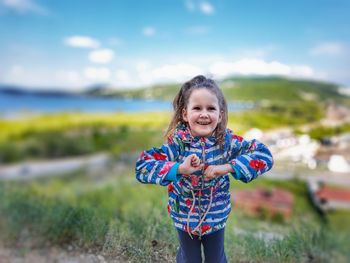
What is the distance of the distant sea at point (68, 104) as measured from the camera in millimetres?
2074

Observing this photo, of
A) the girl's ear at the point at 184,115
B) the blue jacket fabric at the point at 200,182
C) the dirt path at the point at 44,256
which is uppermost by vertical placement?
the girl's ear at the point at 184,115

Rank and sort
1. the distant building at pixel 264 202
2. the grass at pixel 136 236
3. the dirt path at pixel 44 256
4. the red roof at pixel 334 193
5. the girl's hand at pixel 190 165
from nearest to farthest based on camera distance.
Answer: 1. the girl's hand at pixel 190 165
2. the grass at pixel 136 236
3. the dirt path at pixel 44 256
4. the distant building at pixel 264 202
5. the red roof at pixel 334 193

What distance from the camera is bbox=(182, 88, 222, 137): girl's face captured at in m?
0.34

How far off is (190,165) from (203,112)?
0.20 ft

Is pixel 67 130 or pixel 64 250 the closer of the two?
pixel 64 250

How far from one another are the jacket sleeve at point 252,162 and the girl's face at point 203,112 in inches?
1.5

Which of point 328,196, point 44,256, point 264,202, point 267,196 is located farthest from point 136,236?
point 328,196

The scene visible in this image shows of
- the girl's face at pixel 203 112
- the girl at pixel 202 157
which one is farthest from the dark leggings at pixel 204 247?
the girl's face at pixel 203 112

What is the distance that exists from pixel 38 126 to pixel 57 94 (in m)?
0.31

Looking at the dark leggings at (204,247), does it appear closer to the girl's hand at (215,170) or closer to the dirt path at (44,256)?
the girl's hand at (215,170)

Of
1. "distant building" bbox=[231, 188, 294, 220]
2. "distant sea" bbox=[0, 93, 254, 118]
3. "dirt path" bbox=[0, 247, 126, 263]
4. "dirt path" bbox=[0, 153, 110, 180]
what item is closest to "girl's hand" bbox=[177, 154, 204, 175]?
"dirt path" bbox=[0, 247, 126, 263]

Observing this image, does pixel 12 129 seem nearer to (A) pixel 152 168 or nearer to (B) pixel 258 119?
(B) pixel 258 119

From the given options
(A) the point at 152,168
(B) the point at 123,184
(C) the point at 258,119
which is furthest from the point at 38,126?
(A) the point at 152,168

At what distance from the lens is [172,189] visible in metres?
0.35
